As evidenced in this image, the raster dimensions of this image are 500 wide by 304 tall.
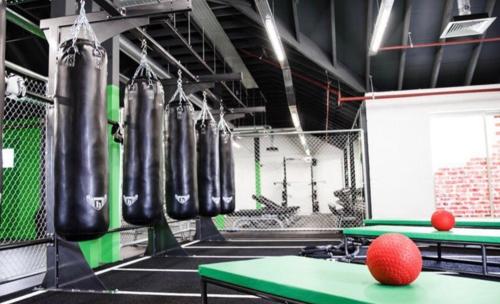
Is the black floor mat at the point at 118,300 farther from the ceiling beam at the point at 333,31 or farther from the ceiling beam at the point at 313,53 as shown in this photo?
the ceiling beam at the point at 333,31

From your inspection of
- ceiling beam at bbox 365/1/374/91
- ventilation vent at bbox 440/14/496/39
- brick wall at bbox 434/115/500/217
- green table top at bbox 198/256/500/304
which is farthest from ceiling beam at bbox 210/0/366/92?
green table top at bbox 198/256/500/304

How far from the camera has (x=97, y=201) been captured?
2.47 meters

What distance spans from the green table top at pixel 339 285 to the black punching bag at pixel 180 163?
1.27m

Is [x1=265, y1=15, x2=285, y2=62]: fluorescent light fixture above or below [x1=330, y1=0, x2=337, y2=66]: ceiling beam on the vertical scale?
below

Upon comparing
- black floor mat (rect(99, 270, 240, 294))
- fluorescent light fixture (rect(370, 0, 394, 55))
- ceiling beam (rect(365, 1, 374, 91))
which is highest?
ceiling beam (rect(365, 1, 374, 91))

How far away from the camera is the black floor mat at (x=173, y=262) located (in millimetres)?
5484

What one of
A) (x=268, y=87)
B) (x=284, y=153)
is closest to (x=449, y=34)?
(x=268, y=87)

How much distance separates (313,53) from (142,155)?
16.7 ft

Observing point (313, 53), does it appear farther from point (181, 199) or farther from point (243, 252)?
point (181, 199)

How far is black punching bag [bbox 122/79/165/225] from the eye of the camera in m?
3.02

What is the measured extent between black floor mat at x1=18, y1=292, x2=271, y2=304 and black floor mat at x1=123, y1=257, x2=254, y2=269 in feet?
5.10

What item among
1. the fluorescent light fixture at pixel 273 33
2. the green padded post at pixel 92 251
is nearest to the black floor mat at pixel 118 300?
the green padded post at pixel 92 251

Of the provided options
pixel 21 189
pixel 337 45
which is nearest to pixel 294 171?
pixel 337 45

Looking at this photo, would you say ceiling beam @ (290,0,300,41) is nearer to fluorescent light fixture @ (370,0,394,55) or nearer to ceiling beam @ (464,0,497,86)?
fluorescent light fixture @ (370,0,394,55)
